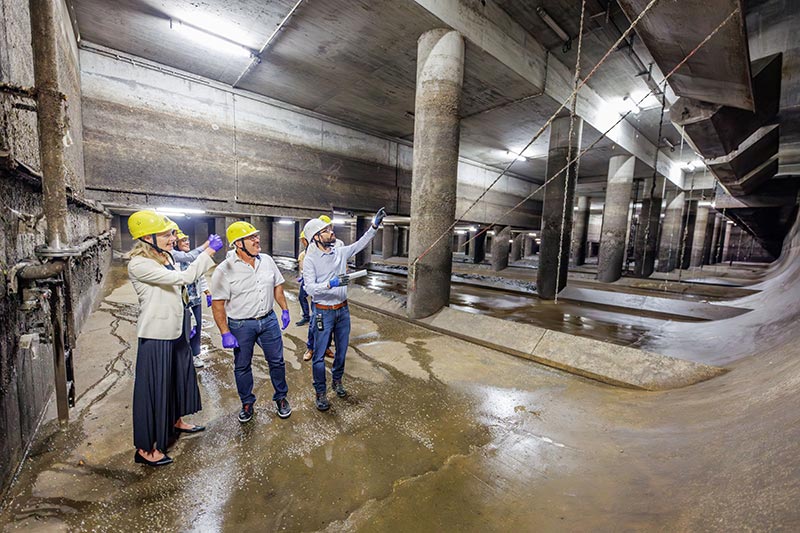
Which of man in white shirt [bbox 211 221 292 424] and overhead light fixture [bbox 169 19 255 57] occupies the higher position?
overhead light fixture [bbox 169 19 255 57]

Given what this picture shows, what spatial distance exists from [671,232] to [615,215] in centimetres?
895

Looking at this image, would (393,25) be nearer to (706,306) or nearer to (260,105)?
(260,105)

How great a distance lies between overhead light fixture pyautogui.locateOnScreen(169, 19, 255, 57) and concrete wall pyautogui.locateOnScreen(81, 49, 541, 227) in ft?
5.29

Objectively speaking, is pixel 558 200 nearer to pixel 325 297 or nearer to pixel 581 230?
pixel 325 297

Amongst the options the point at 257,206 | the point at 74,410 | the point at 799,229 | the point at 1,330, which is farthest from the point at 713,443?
the point at 799,229

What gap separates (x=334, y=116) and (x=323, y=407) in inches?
367

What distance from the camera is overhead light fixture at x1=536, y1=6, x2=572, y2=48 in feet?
20.6

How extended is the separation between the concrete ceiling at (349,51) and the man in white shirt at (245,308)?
15.8ft

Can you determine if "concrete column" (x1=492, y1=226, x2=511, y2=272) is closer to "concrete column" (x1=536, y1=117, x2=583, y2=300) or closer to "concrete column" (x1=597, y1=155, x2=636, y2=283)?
"concrete column" (x1=597, y1=155, x2=636, y2=283)

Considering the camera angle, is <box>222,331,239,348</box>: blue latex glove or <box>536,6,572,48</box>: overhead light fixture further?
<box>536,6,572,48</box>: overhead light fixture

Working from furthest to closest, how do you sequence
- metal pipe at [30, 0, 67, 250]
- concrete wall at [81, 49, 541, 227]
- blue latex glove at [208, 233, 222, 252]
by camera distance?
concrete wall at [81, 49, 541, 227] < blue latex glove at [208, 233, 222, 252] < metal pipe at [30, 0, 67, 250]

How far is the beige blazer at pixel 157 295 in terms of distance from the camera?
2361 mm

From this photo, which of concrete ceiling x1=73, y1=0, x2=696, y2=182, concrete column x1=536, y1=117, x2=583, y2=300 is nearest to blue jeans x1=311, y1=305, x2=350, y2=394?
concrete ceiling x1=73, y1=0, x2=696, y2=182

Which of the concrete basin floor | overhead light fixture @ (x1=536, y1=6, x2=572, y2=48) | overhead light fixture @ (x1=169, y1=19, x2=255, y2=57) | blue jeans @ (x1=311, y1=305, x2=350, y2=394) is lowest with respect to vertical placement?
the concrete basin floor
